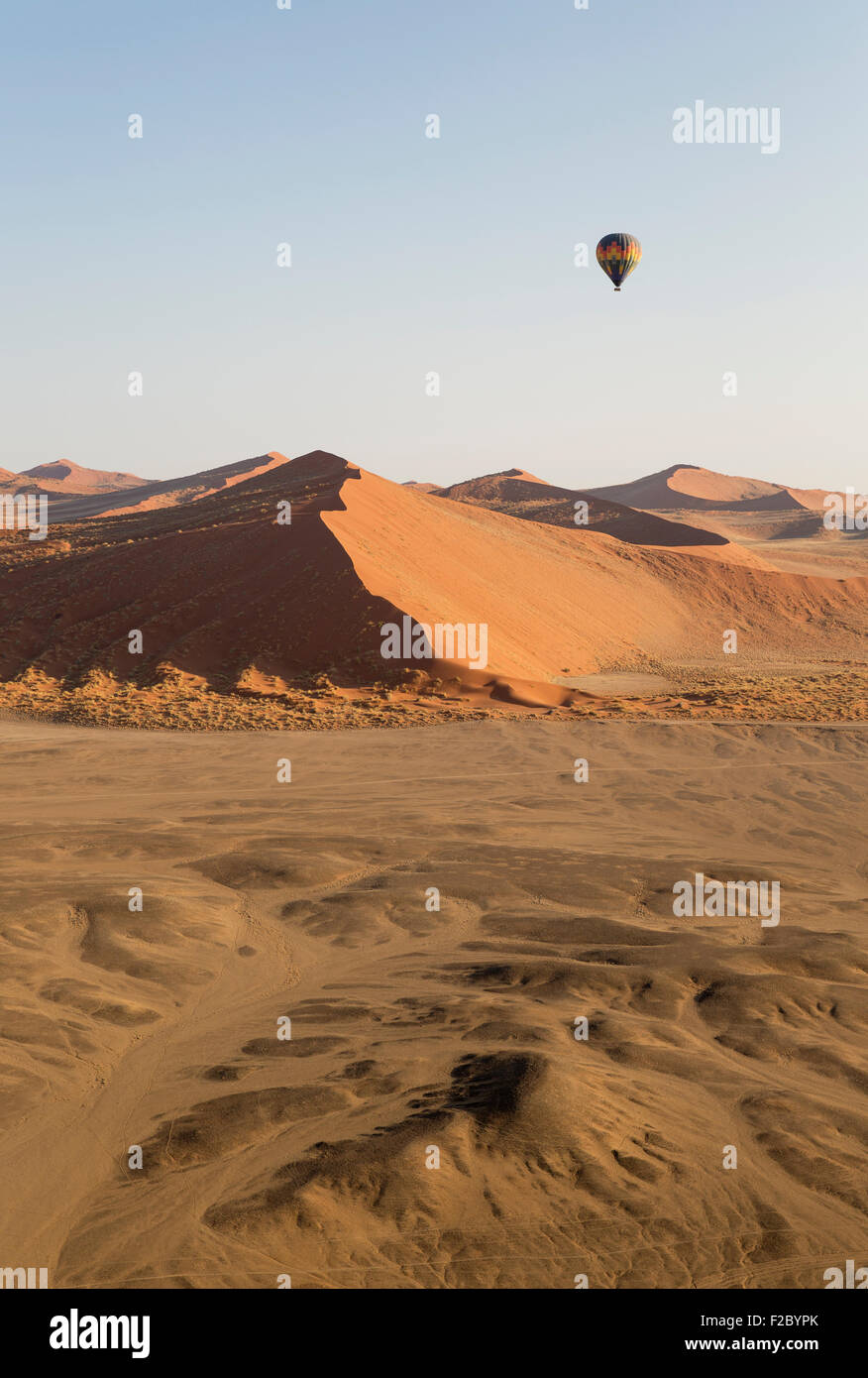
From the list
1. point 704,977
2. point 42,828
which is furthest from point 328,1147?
A: point 42,828

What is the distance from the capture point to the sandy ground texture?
19.2ft

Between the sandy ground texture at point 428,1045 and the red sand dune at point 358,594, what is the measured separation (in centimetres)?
1237

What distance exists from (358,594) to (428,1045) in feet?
70.1

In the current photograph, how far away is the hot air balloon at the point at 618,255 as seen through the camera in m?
39.7

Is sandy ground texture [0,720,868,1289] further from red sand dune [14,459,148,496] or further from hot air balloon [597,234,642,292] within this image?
Result: red sand dune [14,459,148,496]

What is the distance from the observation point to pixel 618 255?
39.7m

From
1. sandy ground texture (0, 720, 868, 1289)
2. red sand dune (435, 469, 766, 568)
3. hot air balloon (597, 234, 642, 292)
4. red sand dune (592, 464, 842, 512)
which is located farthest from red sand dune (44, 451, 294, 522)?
sandy ground texture (0, 720, 868, 1289)

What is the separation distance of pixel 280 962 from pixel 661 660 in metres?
26.8

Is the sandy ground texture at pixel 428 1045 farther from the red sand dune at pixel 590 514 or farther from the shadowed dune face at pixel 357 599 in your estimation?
the red sand dune at pixel 590 514

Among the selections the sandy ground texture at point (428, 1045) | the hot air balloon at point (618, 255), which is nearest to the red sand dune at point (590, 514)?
the hot air balloon at point (618, 255)

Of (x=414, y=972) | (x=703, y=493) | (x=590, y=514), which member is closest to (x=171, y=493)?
(x=590, y=514)

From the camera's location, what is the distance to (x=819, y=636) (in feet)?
133
